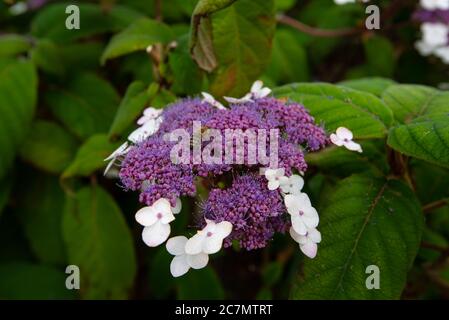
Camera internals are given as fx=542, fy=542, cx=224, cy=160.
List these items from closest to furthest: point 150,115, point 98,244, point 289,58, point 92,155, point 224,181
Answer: point 224,181, point 150,115, point 92,155, point 98,244, point 289,58

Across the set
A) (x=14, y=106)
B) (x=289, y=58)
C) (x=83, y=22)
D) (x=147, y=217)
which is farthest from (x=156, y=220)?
(x=289, y=58)

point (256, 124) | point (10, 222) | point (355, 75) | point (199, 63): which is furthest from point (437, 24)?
point (10, 222)

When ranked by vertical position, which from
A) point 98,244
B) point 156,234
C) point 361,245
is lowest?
point 98,244

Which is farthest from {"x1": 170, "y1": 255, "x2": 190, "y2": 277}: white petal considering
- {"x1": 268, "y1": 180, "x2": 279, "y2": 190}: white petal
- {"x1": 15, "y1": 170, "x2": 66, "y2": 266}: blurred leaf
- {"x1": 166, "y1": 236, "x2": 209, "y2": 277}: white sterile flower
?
{"x1": 15, "y1": 170, "x2": 66, "y2": 266}: blurred leaf

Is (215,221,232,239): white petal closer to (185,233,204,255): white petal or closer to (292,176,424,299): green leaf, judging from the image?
(185,233,204,255): white petal

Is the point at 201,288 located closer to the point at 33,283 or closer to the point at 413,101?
the point at 33,283

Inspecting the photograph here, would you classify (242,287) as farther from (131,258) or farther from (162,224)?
(162,224)
